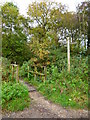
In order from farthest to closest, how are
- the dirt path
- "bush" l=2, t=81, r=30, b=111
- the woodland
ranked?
the woodland → "bush" l=2, t=81, r=30, b=111 → the dirt path

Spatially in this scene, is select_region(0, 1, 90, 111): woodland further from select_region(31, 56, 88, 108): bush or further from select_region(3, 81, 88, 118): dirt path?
select_region(3, 81, 88, 118): dirt path

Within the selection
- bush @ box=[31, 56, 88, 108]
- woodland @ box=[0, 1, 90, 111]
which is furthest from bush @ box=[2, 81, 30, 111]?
bush @ box=[31, 56, 88, 108]

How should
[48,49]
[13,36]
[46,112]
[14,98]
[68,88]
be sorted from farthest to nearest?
[13,36]
[48,49]
[68,88]
[14,98]
[46,112]

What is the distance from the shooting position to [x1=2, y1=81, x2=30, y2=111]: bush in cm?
200

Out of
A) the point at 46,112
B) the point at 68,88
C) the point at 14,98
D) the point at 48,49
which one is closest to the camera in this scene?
the point at 46,112

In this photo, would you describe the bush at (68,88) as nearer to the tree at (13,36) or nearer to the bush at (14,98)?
the bush at (14,98)

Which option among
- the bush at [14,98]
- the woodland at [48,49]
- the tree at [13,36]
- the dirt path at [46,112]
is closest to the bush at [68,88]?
the woodland at [48,49]

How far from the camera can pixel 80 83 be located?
2.82m

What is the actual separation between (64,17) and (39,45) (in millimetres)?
2164

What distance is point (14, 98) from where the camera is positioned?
2.16m

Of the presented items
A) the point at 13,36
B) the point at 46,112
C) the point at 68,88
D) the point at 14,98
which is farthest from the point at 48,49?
the point at 46,112

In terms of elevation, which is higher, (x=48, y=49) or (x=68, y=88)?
(x=48, y=49)

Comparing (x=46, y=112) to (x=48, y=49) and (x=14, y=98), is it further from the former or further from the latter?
(x=48, y=49)

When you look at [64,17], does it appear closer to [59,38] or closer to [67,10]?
[67,10]
